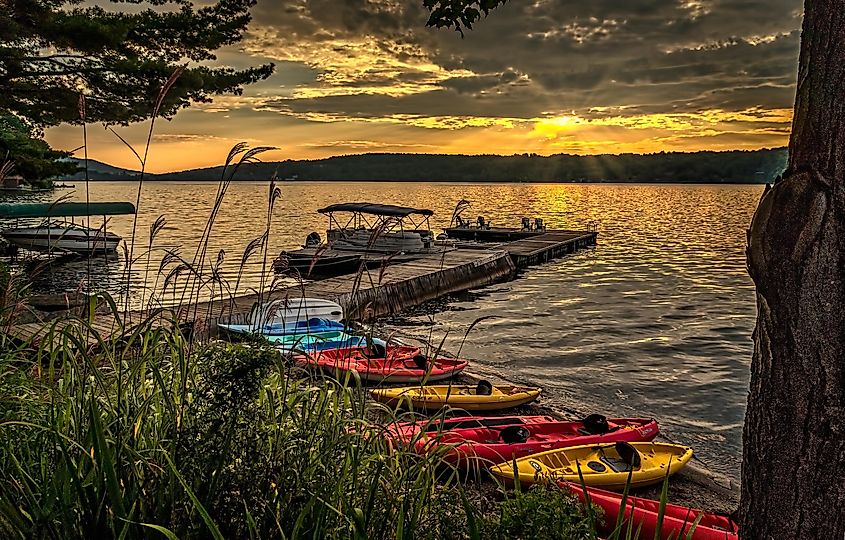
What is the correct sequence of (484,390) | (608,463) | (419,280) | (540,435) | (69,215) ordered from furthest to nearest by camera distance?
(419,280) → (484,390) → (540,435) → (608,463) → (69,215)

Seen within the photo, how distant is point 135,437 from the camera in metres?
2.91

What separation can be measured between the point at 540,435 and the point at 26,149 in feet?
52.4

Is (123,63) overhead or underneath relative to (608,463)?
overhead

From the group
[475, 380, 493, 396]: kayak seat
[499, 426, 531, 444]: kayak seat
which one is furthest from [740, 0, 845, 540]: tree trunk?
[475, 380, 493, 396]: kayak seat

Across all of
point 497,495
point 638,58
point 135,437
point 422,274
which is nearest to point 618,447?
point 497,495

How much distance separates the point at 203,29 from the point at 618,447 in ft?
42.8

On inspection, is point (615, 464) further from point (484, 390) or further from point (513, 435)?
point (484, 390)

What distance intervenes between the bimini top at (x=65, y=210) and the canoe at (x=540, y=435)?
3351mm

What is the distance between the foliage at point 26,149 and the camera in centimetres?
1650

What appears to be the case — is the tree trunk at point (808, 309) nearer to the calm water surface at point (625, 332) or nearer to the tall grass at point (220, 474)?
the tall grass at point (220, 474)

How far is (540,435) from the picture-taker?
692 cm

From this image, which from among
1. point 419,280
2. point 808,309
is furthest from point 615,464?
point 419,280

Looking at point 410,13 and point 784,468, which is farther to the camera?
point 410,13

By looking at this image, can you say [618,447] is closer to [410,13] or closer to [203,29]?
[410,13]
